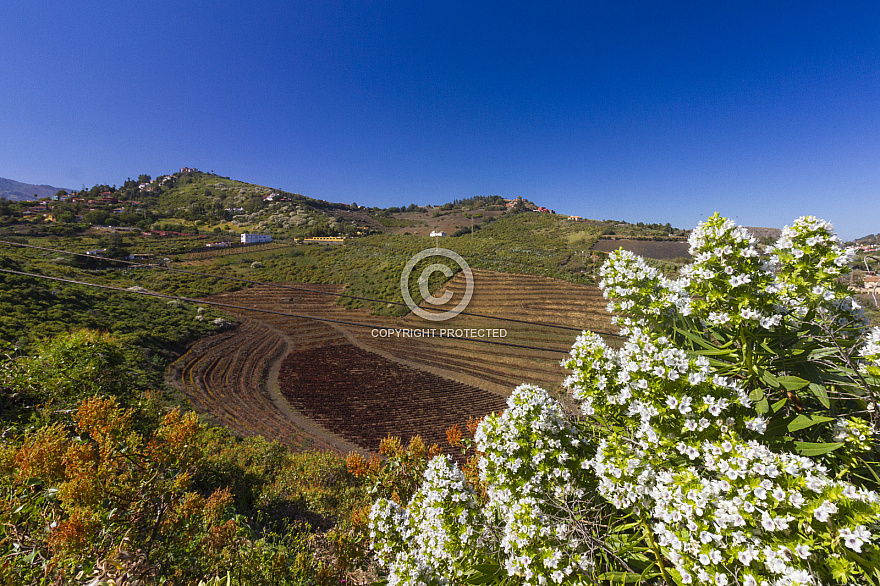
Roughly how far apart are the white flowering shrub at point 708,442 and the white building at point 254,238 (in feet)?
167

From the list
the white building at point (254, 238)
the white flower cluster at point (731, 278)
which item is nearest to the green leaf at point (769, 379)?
the white flower cluster at point (731, 278)

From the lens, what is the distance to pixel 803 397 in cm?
199

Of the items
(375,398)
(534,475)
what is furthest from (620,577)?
(375,398)

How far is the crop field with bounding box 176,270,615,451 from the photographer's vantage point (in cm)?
1270

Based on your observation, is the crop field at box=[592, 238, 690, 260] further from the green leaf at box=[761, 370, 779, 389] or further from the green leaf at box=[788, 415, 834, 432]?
the green leaf at box=[788, 415, 834, 432]

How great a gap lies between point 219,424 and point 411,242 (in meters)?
38.2

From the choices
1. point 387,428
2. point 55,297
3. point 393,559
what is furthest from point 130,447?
point 55,297

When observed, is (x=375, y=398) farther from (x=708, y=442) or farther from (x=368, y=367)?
(x=708, y=442)

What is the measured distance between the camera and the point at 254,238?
45.2 metres

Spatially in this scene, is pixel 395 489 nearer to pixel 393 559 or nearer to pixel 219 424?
pixel 393 559

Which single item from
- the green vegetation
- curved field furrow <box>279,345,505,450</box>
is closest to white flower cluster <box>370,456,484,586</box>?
the green vegetation

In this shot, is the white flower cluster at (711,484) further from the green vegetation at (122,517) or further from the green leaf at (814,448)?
the green vegetation at (122,517)

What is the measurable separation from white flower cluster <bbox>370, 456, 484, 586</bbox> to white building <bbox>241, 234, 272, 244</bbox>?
50.4 metres

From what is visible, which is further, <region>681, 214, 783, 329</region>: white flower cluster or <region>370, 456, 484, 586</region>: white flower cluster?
<region>370, 456, 484, 586</region>: white flower cluster
